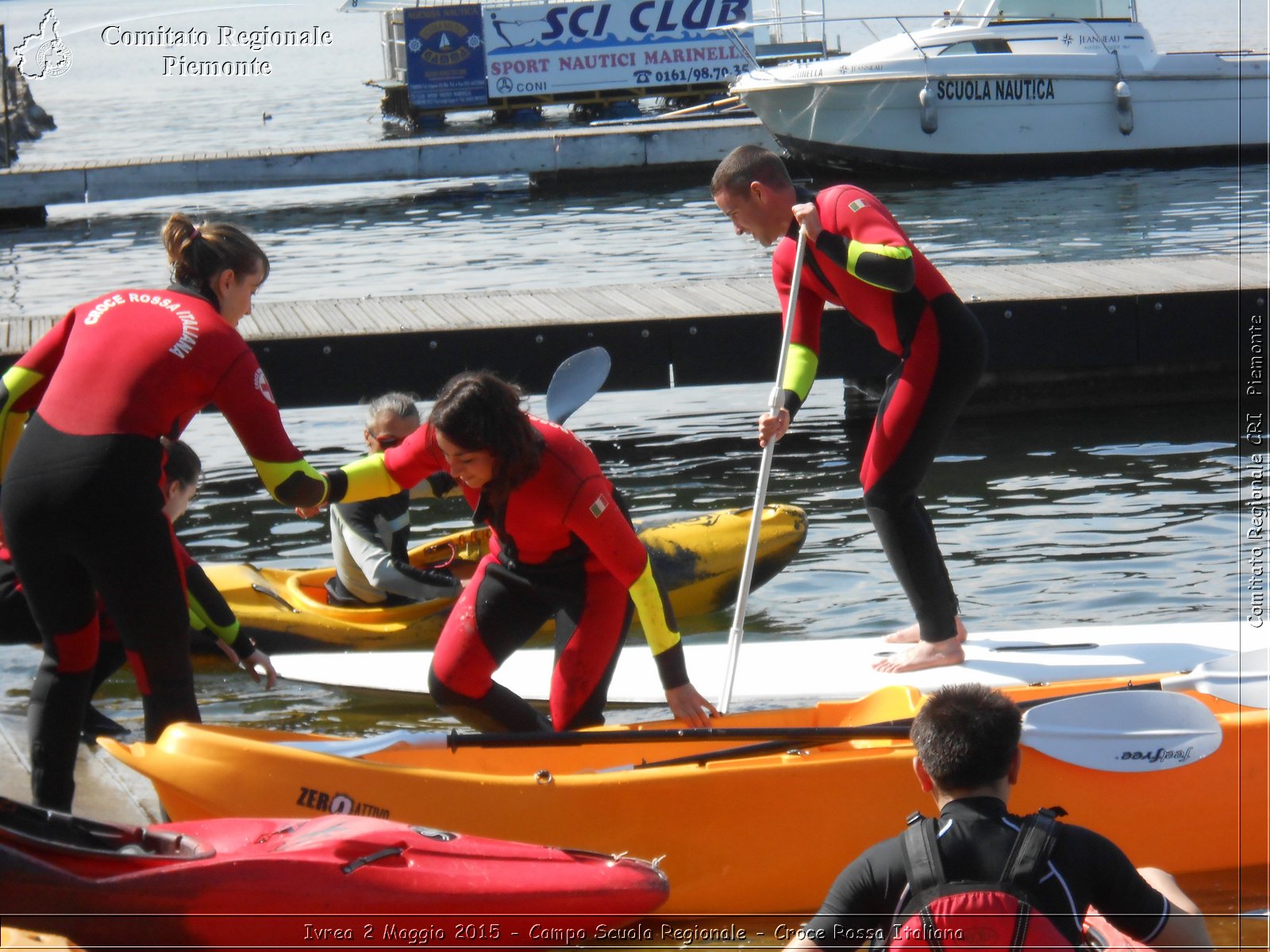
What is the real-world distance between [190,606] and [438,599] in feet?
5.29

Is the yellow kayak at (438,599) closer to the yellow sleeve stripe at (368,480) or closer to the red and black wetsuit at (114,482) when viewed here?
the yellow sleeve stripe at (368,480)

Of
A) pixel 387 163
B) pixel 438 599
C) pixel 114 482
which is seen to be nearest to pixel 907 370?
pixel 438 599

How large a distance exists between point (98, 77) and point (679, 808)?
5555cm

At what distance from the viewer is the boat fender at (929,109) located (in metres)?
19.5

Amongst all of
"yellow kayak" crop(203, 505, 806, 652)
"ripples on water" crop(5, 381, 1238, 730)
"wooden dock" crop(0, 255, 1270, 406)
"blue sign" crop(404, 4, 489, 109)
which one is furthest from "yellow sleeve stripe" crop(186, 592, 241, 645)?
"blue sign" crop(404, 4, 489, 109)

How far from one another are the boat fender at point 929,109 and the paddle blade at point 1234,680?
1680cm

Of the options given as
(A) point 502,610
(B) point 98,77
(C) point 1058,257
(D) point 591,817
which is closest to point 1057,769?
(D) point 591,817

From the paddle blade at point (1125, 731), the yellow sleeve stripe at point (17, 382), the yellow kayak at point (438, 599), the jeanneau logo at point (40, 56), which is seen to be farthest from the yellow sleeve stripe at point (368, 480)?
the jeanneau logo at point (40, 56)

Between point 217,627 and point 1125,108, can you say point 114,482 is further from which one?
point 1125,108

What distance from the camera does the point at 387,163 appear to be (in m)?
20.3

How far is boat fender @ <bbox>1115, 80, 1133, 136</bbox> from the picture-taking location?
64.5ft

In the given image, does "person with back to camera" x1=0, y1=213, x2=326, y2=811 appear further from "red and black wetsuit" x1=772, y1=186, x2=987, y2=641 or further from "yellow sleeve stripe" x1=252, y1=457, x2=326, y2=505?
"red and black wetsuit" x1=772, y1=186, x2=987, y2=641

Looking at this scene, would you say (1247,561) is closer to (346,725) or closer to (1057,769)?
(1057,769)

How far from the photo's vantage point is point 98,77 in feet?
173
